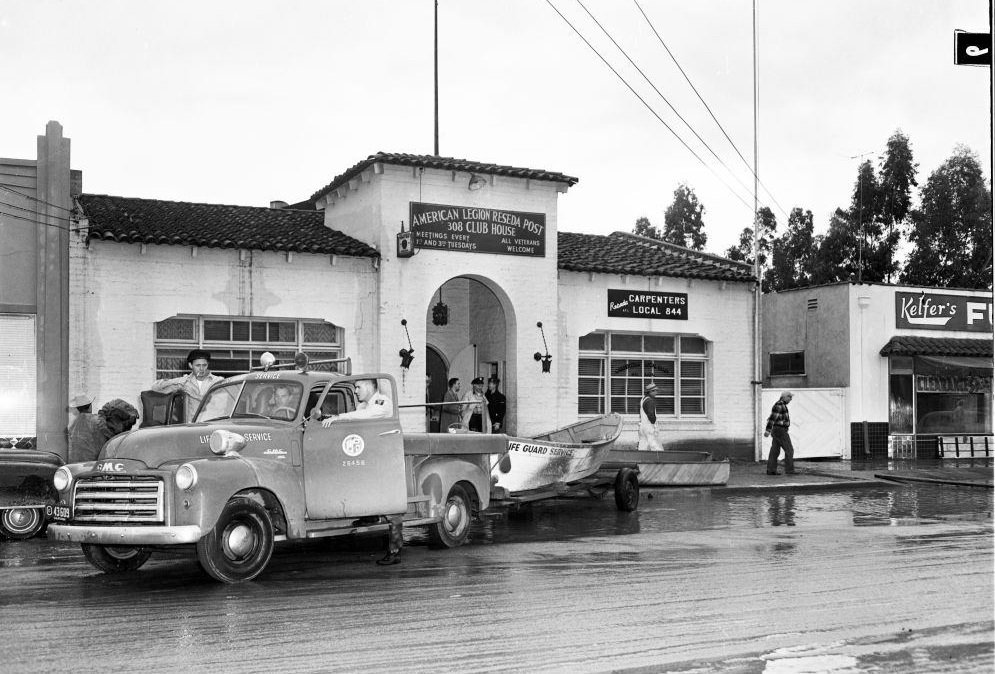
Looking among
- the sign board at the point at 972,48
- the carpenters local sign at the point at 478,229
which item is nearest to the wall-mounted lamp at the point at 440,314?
the carpenters local sign at the point at 478,229

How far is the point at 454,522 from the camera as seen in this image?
11.6 m

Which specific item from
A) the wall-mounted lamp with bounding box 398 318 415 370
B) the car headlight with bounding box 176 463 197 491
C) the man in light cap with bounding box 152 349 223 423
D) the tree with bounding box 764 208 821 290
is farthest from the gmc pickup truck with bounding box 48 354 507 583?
the tree with bounding box 764 208 821 290

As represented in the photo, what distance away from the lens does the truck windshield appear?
1016 centimetres

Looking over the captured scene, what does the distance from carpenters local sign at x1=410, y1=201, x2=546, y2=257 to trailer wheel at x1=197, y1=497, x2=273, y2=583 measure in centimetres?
1236

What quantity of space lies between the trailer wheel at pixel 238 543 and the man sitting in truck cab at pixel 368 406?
124 centimetres

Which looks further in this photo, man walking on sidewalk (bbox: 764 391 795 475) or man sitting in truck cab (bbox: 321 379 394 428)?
man walking on sidewalk (bbox: 764 391 795 475)

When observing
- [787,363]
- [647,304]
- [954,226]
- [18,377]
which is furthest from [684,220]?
[18,377]

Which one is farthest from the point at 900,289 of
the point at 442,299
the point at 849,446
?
the point at 442,299

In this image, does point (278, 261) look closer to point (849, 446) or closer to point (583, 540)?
point (583, 540)

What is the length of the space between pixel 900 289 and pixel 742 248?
101 feet

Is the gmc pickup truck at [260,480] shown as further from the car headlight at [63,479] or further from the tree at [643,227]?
the tree at [643,227]

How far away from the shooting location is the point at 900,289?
27438mm

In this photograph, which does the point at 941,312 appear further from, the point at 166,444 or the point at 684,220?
the point at 684,220

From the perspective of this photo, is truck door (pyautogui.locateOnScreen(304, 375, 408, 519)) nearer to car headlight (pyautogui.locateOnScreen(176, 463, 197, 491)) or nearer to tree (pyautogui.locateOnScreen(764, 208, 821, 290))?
car headlight (pyautogui.locateOnScreen(176, 463, 197, 491))
